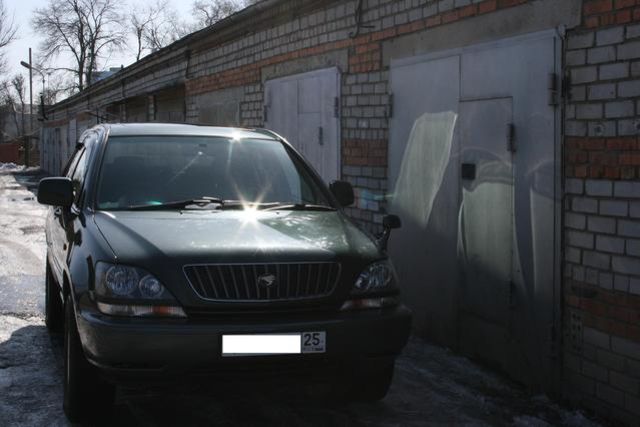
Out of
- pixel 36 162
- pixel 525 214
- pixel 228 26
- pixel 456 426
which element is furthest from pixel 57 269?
pixel 36 162

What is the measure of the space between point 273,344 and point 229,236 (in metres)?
0.61

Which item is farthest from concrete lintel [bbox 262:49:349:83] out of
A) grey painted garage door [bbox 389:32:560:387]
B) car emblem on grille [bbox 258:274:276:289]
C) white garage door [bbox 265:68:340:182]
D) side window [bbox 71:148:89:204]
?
car emblem on grille [bbox 258:274:276:289]

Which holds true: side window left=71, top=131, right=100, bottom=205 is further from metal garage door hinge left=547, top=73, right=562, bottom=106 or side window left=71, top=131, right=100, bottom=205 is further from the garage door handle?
metal garage door hinge left=547, top=73, right=562, bottom=106

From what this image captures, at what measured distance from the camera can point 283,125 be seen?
31.6 feet

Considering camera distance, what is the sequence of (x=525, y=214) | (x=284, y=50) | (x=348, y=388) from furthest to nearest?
1. (x=284, y=50)
2. (x=525, y=214)
3. (x=348, y=388)

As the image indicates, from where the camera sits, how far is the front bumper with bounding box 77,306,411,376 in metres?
3.53

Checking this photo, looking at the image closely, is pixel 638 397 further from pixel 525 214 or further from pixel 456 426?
pixel 525 214

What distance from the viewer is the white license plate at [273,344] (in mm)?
3588

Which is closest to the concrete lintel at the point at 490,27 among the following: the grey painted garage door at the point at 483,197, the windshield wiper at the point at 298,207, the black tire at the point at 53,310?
the grey painted garage door at the point at 483,197

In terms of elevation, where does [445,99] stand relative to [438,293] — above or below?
above

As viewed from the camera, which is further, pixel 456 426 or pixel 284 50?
pixel 284 50

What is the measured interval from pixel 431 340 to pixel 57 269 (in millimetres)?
3022

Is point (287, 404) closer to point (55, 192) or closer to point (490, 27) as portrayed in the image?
point (55, 192)

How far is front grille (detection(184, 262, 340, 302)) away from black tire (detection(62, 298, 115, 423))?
0.88 m
